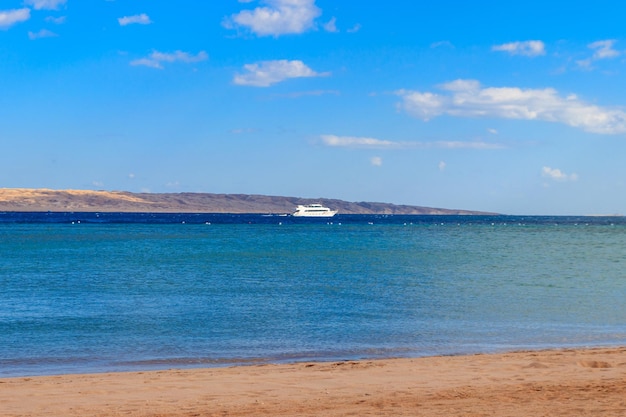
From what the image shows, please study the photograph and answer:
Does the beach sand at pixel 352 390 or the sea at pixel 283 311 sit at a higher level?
the beach sand at pixel 352 390

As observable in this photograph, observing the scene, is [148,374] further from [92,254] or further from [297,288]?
[92,254]

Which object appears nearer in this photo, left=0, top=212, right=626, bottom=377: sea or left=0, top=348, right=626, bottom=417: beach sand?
left=0, top=348, right=626, bottom=417: beach sand

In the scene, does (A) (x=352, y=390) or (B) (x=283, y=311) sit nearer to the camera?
(A) (x=352, y=390)

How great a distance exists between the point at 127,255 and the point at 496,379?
51.0 metres

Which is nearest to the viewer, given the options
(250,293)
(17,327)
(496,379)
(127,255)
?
(496,379)

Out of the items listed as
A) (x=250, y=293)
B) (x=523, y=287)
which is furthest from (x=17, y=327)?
(x=523, y=287)

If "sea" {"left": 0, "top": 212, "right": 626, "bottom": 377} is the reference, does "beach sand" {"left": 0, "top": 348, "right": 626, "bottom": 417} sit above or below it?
above

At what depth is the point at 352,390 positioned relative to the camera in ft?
46.8

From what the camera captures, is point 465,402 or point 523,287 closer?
point 465,402

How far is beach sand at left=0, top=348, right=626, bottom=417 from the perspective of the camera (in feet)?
41.0

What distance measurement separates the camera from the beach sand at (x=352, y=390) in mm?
12500

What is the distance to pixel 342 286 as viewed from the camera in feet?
126

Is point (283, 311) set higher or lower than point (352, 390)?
lower

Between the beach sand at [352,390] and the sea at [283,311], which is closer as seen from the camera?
the beach sand at [352,390]
